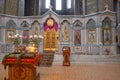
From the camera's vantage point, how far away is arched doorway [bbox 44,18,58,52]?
21.5 metres

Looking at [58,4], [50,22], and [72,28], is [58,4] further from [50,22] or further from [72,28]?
[72,28]

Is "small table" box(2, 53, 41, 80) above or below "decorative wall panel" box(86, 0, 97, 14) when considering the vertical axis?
below

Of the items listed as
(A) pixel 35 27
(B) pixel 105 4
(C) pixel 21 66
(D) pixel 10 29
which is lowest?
(C) pixel 21 66

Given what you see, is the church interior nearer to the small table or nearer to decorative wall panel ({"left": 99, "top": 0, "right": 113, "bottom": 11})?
decorative wall panel ({"left": 99, "top": 0, "right": 113, "bottom": 11})

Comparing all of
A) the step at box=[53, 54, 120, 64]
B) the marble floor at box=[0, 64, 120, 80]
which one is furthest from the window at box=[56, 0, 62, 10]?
the marble floor at box=[0, 64, 120, 80]

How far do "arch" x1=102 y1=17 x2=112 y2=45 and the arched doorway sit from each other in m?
4.83

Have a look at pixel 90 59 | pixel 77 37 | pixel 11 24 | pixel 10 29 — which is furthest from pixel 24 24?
pixel 90 59

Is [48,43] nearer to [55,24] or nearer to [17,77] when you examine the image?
[55,24]

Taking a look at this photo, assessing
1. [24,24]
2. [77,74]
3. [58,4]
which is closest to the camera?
[77,74]

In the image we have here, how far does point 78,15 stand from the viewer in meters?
21.6

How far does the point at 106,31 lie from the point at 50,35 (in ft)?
18.7

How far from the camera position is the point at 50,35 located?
21641 mm

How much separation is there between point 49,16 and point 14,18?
3.52m

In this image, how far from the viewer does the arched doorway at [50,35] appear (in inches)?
846
